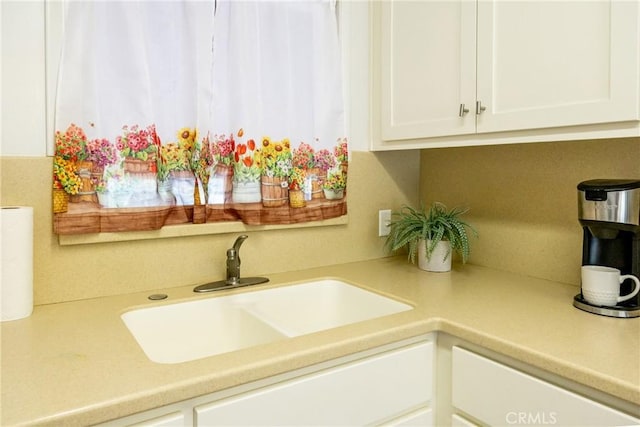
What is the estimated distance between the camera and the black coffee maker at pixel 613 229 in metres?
1.06

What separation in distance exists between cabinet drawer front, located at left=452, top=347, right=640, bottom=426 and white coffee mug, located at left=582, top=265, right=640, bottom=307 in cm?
36

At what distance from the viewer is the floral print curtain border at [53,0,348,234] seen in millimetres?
1207

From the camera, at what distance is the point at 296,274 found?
156cm

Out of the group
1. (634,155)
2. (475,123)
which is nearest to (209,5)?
(475,123)

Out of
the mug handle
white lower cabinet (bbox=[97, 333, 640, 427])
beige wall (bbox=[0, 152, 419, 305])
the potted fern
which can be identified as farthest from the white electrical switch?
the mug handle

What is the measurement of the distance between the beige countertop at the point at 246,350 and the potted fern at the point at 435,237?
236 mm

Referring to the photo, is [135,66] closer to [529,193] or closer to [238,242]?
[238,242]

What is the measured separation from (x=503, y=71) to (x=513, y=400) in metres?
0.86

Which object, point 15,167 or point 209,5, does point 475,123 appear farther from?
point 15,167

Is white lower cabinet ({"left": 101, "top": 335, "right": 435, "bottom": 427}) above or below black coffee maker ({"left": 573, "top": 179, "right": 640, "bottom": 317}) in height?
below

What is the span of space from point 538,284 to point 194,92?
1.26 m

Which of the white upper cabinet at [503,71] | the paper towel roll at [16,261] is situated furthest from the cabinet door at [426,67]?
the paper towel roll at [16,261]

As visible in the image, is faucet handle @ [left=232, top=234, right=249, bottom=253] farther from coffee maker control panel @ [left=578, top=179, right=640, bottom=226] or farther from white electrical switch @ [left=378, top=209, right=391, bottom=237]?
coffee maker control panel @ [left=578, top=179, right=640, bottom=226]

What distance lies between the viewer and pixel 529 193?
1527 millimetres
